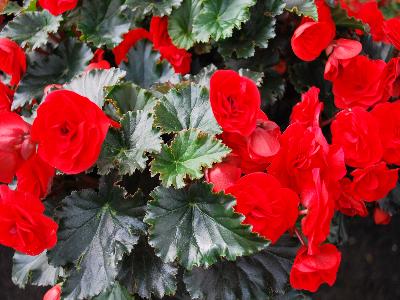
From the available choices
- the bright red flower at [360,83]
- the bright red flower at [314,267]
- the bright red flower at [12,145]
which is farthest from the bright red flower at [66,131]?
the bright red flower at [360,83]

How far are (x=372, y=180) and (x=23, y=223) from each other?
0.66 metres

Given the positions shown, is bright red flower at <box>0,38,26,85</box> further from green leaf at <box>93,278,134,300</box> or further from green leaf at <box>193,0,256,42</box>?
green leaf at <box>93,278,134,300</box>

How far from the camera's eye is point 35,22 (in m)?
1.25

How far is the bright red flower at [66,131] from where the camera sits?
2.59ft

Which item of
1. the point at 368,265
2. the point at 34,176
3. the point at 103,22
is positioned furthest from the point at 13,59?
the point at 368,265

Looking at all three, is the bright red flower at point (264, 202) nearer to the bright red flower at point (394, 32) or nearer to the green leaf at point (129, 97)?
the green leaf at point (129, 97)

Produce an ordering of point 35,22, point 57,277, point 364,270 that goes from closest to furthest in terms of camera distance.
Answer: point 57,277 → point 35,22 → point 364,270

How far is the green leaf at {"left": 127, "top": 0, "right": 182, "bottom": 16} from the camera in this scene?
1203mm

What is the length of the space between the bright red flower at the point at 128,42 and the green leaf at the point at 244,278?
0.59 meters

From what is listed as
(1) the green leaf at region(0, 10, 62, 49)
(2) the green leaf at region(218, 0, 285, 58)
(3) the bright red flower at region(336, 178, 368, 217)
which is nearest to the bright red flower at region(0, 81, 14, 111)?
(1) the green leaf at region(0, 10, 62, 49)

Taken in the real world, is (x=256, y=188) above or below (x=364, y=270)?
above

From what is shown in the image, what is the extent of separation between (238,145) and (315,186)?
6.0 inches

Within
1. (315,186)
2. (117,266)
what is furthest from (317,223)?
(117,266)

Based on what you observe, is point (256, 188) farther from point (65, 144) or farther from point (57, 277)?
point (57, 277)
